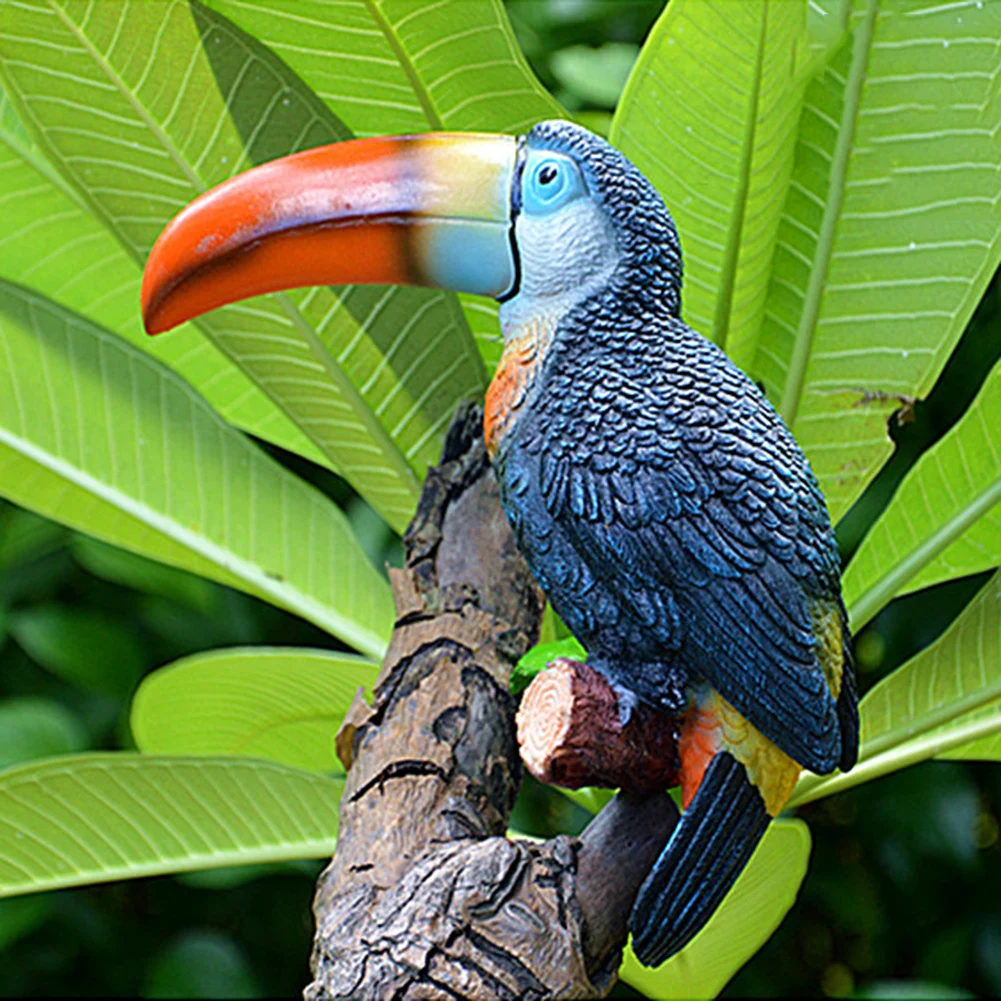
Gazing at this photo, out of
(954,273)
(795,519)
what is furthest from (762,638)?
(954,273)

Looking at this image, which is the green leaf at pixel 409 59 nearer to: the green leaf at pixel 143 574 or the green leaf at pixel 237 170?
the green leaf at pixel 237 170

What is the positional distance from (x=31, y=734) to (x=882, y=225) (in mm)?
1044

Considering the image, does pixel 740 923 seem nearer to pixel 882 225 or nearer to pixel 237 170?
pixel 882 225

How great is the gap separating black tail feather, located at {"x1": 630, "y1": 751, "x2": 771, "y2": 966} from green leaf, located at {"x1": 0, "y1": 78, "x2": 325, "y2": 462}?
2.10 feet

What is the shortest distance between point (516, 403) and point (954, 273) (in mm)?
409

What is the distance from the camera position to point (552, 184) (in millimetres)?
670

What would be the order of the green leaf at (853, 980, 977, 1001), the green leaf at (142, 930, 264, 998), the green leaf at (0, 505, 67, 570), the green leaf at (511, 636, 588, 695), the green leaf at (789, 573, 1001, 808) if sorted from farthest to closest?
the green leaf at (0, 505, 67, 570)
the green leaf at (142, 930, 264, 998)
the green leaf at (853, 980, 977, 1001)
the green leaf at (789, 573, 1001, 808)
the green leaf at (511, 636, 588, 695)

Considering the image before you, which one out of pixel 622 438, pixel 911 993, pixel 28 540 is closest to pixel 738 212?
pixel 622 438

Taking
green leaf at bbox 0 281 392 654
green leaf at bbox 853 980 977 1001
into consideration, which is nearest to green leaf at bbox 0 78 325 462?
green leaf at bbox 0 281 392 654

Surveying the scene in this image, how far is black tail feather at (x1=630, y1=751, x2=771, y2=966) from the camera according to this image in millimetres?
586

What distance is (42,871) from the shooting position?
927 mm

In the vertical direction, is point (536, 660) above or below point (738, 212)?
below

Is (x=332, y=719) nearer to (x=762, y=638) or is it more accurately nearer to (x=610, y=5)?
(x=762, y=638)

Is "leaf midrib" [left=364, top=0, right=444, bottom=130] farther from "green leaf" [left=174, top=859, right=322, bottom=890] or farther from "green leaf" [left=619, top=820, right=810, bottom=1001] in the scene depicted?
"green leaf" [left=174, top=859, right=322, bottom=890]
